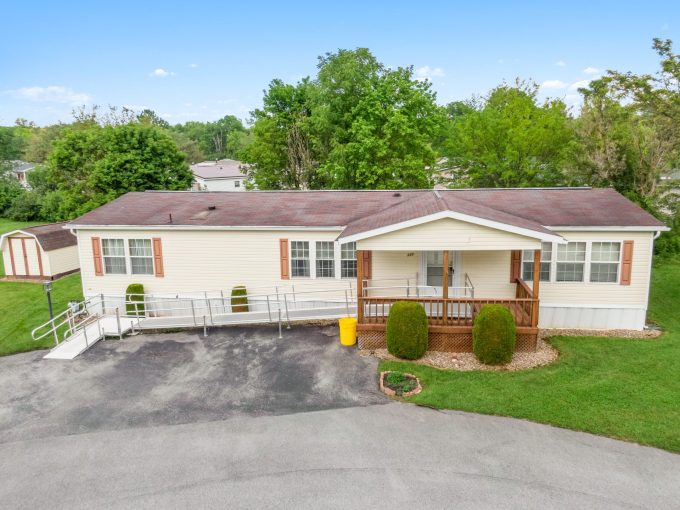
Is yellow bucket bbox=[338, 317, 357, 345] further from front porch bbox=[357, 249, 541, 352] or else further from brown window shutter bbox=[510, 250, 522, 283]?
brown window shutter bbox=[510, 250, 522, 283]

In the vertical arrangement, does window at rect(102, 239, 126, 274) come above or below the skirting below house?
above

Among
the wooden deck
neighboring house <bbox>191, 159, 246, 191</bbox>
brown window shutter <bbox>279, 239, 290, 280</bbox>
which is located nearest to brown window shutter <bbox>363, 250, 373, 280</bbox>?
the wooden deck

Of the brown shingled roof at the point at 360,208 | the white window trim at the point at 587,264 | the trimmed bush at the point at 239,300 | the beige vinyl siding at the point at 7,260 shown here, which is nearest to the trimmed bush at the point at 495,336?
the brown shingled roof at the point at 360,208

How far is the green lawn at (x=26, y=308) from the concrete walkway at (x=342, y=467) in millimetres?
6170

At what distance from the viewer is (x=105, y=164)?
86.4 feet

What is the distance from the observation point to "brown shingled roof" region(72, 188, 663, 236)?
510 inches

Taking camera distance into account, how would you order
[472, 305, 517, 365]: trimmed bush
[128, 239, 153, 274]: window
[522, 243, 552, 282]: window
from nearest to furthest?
[472, 305, 517, 365]: trimmed bush
[522, 243, 552, 282]: window
[128, 239, 153, 274]: window

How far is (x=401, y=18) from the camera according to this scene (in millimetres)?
26516

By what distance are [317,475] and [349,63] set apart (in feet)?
79.6

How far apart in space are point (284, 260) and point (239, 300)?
2.09 meters

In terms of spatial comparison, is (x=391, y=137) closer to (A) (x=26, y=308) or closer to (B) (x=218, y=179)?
(A) (x=26, y=308)

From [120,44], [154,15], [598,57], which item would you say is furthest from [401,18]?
[120,44]

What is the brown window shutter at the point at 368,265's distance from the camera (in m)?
14.2

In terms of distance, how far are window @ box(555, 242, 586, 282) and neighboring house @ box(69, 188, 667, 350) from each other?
30 millimetres
